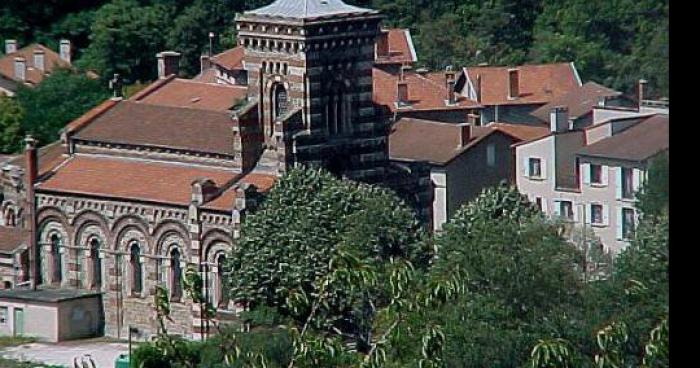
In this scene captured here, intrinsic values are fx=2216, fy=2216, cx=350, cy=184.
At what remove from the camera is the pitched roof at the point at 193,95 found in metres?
11.8

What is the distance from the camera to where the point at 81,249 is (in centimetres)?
1009

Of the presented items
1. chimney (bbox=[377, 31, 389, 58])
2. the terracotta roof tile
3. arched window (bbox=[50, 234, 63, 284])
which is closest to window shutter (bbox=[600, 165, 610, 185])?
the terracotta roof tile

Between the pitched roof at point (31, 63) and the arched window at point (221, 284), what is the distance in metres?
5.56

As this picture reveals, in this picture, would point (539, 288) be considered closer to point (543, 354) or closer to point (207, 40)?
point (543, 354)

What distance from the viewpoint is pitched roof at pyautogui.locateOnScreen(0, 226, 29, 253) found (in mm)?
10344

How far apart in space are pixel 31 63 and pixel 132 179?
5.79 m

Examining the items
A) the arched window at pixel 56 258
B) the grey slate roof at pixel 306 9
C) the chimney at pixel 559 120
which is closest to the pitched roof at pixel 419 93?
the chimney at pixel 559 120

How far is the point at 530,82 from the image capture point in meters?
14.0

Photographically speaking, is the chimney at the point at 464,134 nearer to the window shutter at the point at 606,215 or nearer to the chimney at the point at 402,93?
Answer: the chimney at the point at 402,93

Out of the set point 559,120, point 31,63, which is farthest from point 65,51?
point 559,120

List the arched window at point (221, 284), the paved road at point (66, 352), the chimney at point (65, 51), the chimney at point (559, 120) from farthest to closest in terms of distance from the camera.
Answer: the chimney at point (65, 51)
the chimney at point (559, 120)
the arched window at point (221, 284)
the paved road at point (66, 352)

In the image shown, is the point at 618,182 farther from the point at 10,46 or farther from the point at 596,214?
the point at 10,46

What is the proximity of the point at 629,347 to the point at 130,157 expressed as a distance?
738 cm

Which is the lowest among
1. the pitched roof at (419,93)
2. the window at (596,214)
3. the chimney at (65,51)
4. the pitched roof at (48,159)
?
the window at (596,214)
